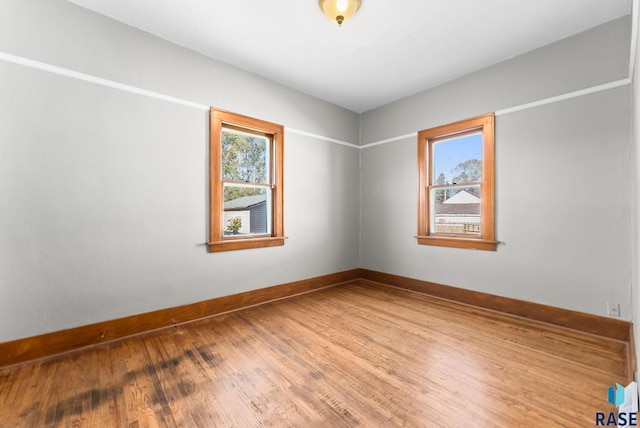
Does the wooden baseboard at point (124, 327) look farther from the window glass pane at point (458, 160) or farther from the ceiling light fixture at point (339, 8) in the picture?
the ceiling light fixture at point (339, 8)

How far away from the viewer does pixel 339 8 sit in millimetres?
2322

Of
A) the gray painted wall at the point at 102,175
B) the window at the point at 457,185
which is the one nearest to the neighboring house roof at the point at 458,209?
the window at the point at 457,185

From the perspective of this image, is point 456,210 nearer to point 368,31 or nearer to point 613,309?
point 613,309

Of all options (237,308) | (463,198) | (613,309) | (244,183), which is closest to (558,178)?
(463,198)

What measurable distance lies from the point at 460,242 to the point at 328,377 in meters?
2.51

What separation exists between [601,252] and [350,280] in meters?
3.11

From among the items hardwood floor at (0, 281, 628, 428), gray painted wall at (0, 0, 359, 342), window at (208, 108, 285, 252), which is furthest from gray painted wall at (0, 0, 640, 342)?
hardwood floor at (0, 281, 628, 428)

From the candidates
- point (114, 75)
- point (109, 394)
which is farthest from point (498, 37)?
point (109, 394)

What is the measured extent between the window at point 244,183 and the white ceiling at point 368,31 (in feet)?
2.53

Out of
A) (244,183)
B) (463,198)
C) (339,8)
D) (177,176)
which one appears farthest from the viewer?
(463,198)

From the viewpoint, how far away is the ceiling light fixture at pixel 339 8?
2.29 metres

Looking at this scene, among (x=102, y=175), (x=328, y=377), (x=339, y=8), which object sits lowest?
(x=328, y=377)

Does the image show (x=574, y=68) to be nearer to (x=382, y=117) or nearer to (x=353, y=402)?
(x=382, y=117)

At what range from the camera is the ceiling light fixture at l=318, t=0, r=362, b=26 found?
2.29 metres
